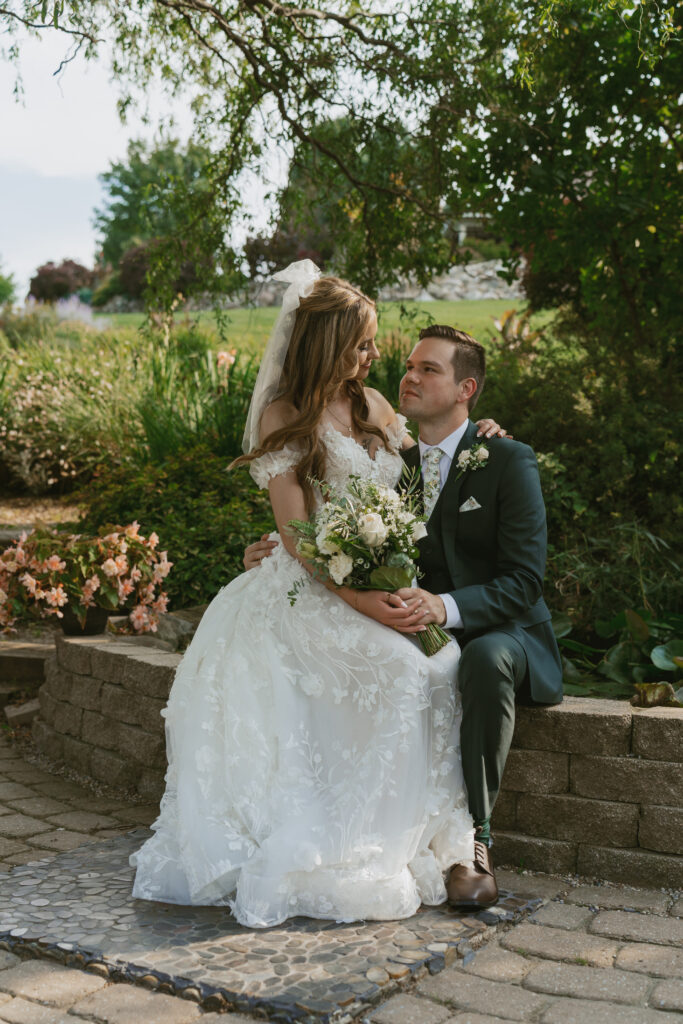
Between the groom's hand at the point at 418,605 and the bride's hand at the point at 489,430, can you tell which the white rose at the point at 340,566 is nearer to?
the groom's hand at the point at 418,605

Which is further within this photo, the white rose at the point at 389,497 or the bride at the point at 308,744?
the white rose at the point at 389,497

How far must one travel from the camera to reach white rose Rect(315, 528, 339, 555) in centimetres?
326

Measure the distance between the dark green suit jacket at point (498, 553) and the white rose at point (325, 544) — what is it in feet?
1.53

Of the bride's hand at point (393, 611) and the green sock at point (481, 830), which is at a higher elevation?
the bride's hand at point (393, 611)

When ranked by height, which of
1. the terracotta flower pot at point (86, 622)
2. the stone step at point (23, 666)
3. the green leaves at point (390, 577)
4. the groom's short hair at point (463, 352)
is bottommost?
the stone step at point (23, 666)

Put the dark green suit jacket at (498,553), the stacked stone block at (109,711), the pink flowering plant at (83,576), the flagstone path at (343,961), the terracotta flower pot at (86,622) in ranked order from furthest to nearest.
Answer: the terracotta flower pot at (86,622)
the pink flowering plant at (83,576)
the stacked stone block at (109,711)
the dark green suit jacket at (498,553)
the flagstone path at (343,961)

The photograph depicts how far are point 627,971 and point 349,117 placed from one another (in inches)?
209

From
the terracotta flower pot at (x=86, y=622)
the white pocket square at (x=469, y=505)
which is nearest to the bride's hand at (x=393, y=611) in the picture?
the white pocket square at (x=469, y=505)

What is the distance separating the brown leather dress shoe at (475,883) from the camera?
3.14m

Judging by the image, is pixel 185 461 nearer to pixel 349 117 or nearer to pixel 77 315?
pixel 349 117

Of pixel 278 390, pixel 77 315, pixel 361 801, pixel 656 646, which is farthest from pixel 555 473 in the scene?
pixel 77 315

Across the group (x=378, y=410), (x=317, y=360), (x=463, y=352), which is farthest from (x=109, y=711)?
(x=463, y=352)

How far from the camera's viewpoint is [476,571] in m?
3.65

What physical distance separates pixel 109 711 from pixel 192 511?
2029mm
